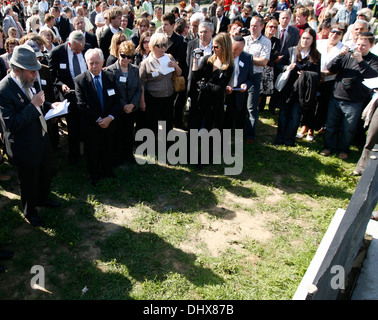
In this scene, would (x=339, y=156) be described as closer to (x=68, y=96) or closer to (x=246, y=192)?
(x=246, y=192)

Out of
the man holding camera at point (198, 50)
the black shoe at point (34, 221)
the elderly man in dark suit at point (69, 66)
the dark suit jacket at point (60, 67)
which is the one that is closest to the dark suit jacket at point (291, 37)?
the man holding camera at point (198, 50)

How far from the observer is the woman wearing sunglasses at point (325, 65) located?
21.2ft

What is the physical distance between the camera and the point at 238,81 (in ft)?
20.0

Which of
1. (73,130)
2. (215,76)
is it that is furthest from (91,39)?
(215,76)

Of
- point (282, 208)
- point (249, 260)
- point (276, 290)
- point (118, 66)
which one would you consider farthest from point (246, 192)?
point (118, 66)

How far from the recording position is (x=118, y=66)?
5.30 metres

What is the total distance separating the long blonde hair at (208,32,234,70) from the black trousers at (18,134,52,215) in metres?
2.98

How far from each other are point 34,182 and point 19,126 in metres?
0.86

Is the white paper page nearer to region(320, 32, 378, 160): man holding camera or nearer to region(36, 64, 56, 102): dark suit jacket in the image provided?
region(36, 64, 56, 102): dark suit jacket

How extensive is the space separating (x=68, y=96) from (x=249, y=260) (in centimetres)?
396

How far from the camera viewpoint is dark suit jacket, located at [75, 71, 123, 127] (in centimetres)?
487

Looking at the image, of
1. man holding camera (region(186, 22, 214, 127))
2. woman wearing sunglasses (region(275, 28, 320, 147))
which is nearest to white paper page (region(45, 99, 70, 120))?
man holding camera (region(186, 22, 214, 127))

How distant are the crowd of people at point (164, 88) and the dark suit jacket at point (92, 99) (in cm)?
2

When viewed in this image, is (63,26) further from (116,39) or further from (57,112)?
(57,112)
